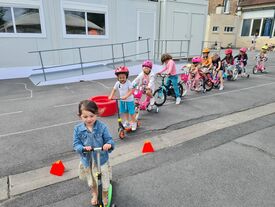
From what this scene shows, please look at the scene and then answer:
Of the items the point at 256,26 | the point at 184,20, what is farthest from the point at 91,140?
the point at 256,26

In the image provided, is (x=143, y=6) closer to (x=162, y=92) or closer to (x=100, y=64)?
(x=100, y=64)

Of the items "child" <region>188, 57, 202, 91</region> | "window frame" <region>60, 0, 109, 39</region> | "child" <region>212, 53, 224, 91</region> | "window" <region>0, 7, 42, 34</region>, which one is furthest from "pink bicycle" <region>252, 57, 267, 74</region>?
"window" <region>0, 7, 42, 34</region>

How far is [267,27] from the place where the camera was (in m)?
28.0

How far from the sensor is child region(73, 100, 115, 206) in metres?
2.43

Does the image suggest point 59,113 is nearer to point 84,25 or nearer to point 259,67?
point 84,25

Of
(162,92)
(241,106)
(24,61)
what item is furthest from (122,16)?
(241,106)

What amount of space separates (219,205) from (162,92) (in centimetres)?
446

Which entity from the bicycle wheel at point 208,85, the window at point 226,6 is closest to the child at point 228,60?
the bicycle wheel at point 208,85

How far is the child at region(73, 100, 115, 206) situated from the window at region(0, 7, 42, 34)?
11.1 metres

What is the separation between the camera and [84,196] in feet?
10.5

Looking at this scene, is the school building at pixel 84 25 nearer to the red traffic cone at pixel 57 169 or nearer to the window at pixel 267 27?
the red traffic cone at pixel 57 169

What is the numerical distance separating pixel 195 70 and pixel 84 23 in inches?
296

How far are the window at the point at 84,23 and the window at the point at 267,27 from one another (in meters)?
23.9

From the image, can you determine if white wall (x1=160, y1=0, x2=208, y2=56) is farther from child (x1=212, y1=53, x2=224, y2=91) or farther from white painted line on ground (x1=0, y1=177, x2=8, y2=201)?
white painted line on ground (x1=0, y1=177, x2=8, y2=201)
